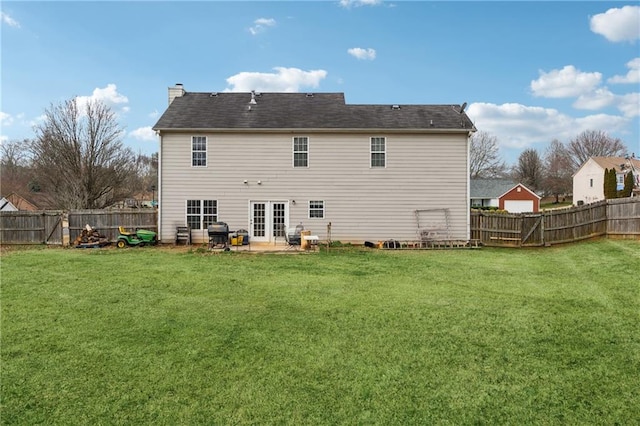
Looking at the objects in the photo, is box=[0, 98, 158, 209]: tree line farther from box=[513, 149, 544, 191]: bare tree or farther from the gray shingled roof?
box=[513, 149, 544, 191]: bare tree

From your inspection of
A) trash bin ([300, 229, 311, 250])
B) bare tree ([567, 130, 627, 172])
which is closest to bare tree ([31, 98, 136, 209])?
trash bin ([300, 229, 311, 250])

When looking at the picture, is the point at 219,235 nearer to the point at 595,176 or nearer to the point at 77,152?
the point at 77,152

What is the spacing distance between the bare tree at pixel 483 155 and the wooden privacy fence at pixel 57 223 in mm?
41863

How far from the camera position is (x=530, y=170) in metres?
54.6

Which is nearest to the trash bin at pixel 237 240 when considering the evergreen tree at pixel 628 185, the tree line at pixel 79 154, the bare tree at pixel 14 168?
the tree line at pixel 79 154

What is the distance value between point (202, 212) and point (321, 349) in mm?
11835

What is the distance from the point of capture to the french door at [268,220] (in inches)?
599

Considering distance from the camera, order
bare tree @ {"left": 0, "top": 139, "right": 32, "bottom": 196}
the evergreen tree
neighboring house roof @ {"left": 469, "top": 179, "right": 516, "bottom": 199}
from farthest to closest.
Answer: neighboring house roof @ {"left": 469, "top": 179, "right": 516, "bottom": 199} < the evergreen tree < bare tree @ {"left": 0, "top": 139, "right": 32, "bottom": 196}

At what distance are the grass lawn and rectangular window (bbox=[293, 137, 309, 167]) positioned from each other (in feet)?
25.1

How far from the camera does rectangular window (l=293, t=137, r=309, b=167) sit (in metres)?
15.3

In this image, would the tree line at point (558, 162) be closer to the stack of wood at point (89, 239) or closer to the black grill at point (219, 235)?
the black grill at point (219, 235)

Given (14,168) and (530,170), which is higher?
(530,170)

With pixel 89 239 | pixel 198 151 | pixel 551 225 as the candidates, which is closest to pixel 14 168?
pixel 89 239

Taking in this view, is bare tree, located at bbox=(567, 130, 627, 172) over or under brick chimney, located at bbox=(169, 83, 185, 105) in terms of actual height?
over
